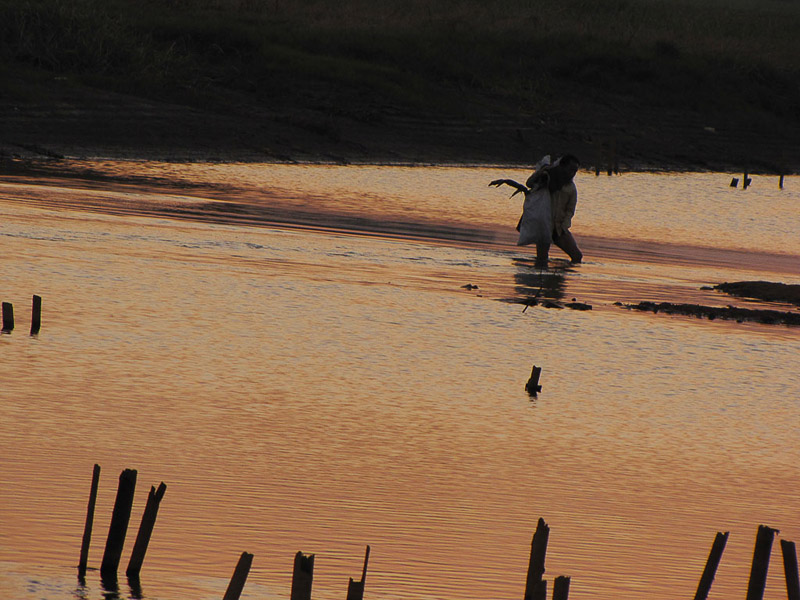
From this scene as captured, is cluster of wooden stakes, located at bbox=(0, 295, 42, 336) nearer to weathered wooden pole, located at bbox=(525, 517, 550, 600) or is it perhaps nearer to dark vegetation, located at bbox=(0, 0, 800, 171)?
weathered wooden pole, located at bbox=(525, 517, 550, 600)

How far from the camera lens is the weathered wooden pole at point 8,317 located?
12.0 metres

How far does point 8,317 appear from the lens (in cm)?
1208

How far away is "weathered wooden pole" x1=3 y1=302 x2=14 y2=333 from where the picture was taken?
12000mm

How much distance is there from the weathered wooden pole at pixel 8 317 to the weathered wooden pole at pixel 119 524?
18.5ft

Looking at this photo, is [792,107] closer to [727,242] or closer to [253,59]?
[253,59]

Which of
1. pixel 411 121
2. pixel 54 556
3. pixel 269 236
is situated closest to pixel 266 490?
pixel 54 556

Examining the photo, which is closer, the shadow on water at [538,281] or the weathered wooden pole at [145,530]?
the weathered wooden pole at [145,530]

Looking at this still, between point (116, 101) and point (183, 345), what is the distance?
2087 centimetres

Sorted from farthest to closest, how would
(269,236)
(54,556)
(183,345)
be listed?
(269,236) → (183,345) → (54,556)

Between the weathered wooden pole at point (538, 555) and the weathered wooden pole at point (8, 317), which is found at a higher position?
the weathered wooden pole at point (538, 555)

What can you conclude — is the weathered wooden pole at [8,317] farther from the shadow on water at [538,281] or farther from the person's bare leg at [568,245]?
the person's bare leg at [568,245]

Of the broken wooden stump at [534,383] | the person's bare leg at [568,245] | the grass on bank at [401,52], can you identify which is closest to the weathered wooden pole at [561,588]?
the broken wooden stump at [534,383]

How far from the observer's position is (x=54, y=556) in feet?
22.8

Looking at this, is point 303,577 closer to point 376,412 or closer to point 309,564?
point 309,564
